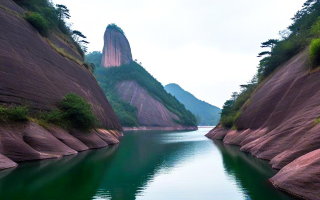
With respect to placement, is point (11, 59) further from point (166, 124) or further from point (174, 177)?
point (166, 124)

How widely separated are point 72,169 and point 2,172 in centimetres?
421

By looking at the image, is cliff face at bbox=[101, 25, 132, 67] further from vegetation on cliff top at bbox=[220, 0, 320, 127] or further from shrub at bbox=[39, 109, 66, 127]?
shrub at bbox=[39, 109, 66, 127]

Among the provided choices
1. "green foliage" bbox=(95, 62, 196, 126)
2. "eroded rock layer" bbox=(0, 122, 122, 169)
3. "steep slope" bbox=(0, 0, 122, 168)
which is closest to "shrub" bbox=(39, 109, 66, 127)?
"steep slope" bbox=(0, 0, 122, 168)

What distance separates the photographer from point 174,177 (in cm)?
1576

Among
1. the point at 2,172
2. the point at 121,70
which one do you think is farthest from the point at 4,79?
the point at 121,70

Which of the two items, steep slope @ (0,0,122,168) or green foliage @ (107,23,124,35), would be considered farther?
green foliage @ (107,23,124,35)

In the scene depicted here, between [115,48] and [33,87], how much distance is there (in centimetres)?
11344

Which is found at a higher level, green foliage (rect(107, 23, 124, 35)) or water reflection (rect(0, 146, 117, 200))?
green foliage (rect(107, 23, 124, 35))

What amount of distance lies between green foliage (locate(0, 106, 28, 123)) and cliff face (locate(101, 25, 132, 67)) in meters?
116

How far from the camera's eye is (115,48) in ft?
440

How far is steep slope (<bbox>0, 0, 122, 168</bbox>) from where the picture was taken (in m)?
18.4

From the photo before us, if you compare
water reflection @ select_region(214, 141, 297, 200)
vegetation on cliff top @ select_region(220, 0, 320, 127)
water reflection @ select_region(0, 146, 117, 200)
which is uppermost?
vegetation on cliff top @ select_region(220, 0, 320, 127)

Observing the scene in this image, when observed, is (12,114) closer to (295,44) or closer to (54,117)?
(54,117)

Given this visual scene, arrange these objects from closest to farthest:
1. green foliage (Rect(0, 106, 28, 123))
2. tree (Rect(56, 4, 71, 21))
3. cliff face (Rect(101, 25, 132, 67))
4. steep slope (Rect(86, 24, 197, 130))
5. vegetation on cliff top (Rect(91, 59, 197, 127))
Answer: green foliage (Rect(0, 106, 28, 123)) < tree (Rect(56, 4, 71, 21)) < steep slope (Rect(86, 24, 197, 130)) < vegetation on cliff top (Rect(91, 59, 197, 127)) < cliff face (Rect(101, 25, 132, 67))
